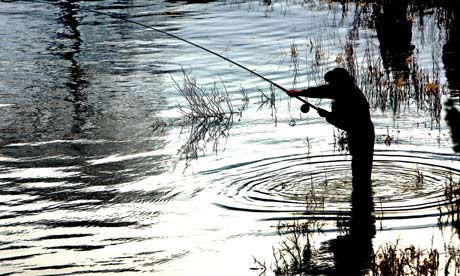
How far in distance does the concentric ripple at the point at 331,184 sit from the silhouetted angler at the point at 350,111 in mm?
705

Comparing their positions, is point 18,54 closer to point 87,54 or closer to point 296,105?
point 87,54

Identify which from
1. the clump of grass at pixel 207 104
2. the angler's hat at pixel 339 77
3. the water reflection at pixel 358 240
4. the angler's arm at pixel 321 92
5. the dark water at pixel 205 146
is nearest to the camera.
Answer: the water reflection at pixel 358 240

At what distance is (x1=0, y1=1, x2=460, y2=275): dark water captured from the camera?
10.8 metres

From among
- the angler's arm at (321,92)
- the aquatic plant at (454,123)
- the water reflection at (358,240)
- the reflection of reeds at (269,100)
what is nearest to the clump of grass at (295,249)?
the water reflection at (358,240)

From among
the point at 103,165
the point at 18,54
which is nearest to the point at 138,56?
the point at 18,54

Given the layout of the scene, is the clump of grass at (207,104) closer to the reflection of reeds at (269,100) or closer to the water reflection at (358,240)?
the reflection of reeds at (269,100)

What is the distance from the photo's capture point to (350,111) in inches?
449

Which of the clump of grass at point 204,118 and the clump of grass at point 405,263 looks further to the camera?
the clump of grass at point 204,118

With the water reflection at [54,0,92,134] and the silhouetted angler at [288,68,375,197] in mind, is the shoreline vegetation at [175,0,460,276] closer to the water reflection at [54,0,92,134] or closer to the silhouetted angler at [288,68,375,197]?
the silhouetted angler at [288,68,375,197]

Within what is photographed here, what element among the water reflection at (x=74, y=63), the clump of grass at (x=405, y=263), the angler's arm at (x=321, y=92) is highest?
the angler's arm at (x=321, y=92)

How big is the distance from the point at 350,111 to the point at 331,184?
159 cm

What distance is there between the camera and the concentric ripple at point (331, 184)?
38.5 ft

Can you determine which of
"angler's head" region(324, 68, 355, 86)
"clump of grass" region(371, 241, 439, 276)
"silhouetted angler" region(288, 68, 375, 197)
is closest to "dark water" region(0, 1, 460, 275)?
"clump of grass" region(371, 241, 439, 276)

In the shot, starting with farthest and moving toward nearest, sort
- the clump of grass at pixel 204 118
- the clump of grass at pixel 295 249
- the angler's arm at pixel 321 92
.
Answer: the clump of grass at pixel 204 118 → the angler's arm at pixel 321 92 → the clump of grass at pixel 295 249
